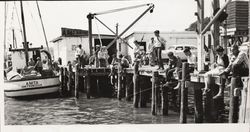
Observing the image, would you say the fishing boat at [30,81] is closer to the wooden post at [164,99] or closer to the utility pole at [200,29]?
the wooden post at [164,99]

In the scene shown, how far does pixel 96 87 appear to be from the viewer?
10.5m

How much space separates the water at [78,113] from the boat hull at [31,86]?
0.40 meters

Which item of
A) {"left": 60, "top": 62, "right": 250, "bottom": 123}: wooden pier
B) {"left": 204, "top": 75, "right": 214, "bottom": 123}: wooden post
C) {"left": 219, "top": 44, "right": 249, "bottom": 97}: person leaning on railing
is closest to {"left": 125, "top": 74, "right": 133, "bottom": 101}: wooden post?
{"left": 60, "top": 62, "right": 250, "bottom": 123}: wooden pier

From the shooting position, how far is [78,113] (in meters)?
7.57

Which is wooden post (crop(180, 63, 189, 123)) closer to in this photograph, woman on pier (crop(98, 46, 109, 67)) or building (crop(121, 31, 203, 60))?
building (crop(121, 31, 203, 60))

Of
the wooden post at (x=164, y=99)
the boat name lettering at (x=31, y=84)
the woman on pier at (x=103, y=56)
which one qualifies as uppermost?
the woman on pier at (x=103, y=56)

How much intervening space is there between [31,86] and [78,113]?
250 centimetres

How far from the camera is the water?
647 centimetres

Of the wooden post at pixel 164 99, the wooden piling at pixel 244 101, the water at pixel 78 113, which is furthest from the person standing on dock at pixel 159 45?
the wooden piling at pixel 244 101

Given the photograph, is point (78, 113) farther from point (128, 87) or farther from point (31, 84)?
point (31, 84)

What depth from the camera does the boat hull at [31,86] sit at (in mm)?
9352

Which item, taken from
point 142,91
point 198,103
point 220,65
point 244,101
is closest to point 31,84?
point 142,91

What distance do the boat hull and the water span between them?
1.31 feet
